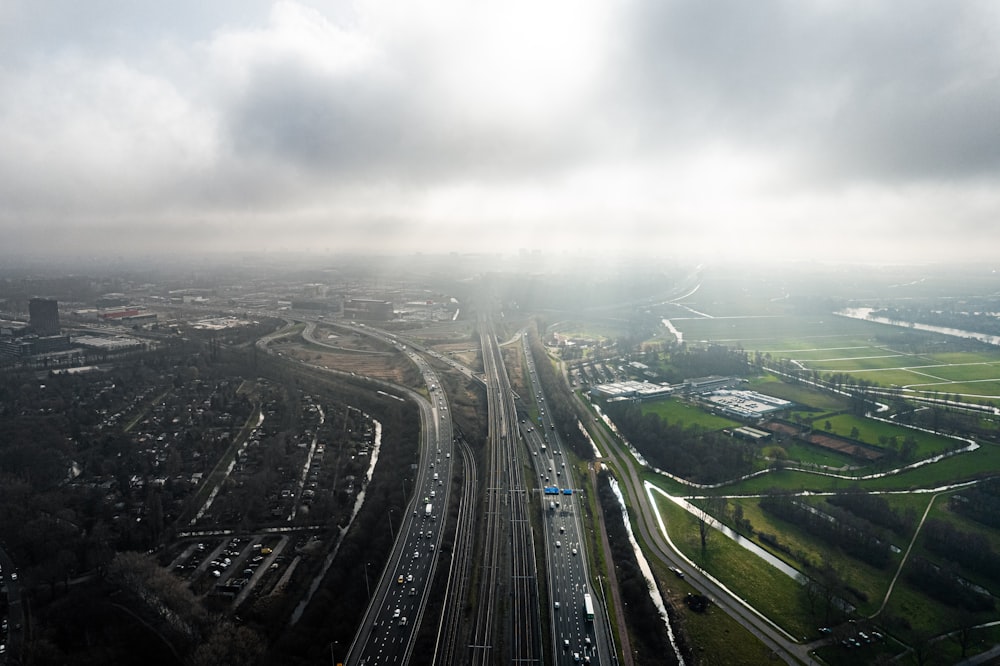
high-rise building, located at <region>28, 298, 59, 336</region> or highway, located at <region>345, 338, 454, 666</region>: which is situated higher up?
high-rise building, located at <region>28, 298, 59, 336</region>

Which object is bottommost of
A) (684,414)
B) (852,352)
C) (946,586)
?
(946,586)

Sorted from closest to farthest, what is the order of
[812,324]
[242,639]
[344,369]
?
[242,639] < [344,369] < [812,324]

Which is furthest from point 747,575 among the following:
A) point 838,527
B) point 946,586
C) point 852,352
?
point 852,352

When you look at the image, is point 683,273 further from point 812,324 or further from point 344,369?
point 344,369

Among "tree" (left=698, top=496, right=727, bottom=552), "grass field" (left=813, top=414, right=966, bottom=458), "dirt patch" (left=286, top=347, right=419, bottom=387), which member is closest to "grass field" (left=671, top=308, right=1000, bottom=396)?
"grass field" (left=813, top=414, right=966, bottom=458)


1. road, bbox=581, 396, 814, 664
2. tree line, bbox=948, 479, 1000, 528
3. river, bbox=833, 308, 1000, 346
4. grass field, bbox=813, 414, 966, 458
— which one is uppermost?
river, bbox=833, 308, 1000, 346

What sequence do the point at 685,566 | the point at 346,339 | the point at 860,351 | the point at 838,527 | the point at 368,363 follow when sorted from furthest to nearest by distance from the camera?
the point at 346,339 < the point at 860,351 < the point at 368,363 < the point at 838,527 < the point at 685,566

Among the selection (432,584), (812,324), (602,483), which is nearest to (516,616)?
(432,584)

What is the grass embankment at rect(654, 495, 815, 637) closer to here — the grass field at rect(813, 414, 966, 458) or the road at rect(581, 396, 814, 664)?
the road at rect(581, 396, 814, 664)

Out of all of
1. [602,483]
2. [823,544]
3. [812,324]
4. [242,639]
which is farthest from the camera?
[812,324]

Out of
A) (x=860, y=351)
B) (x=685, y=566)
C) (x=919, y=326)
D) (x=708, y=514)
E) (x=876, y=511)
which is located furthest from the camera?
(x=919, y=326)

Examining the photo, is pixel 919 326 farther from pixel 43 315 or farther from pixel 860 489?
pixel 43 315
